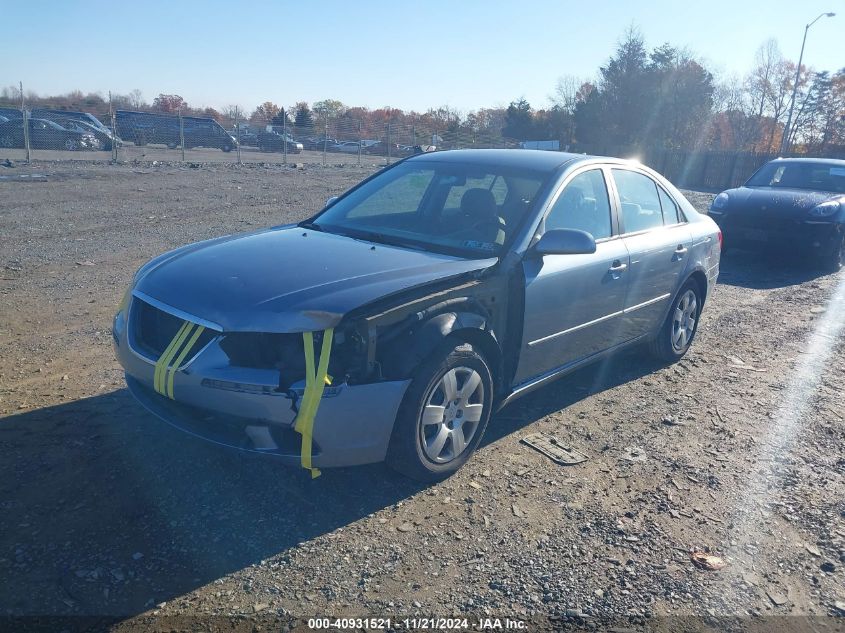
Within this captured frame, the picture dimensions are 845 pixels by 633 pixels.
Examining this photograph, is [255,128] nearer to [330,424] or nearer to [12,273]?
[12,273]

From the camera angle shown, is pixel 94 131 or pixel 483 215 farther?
pixel 94 131

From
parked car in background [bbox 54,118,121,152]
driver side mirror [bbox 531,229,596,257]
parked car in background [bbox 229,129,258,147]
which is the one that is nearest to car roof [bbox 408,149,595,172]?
driver side mirror [bbox 531,229,596,257]

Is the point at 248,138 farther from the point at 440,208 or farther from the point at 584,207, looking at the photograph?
the point at 584,207

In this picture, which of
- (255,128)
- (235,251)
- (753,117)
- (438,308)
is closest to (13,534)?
(235,251)

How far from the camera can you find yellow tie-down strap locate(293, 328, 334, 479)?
3080 millimetres

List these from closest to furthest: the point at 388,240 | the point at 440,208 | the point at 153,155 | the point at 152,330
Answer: the point at 152,330 < the point at 388,240 < the point at 440,208 < the point at 153,155

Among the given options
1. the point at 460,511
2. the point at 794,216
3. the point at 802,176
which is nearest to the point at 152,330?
the point at 460,511

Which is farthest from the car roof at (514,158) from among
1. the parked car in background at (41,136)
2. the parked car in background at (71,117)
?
the parked car in background at (41,136)

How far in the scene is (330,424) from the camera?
10.3ft

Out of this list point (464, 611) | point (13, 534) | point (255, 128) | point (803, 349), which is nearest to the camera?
point (464, 611)

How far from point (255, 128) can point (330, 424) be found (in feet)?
117

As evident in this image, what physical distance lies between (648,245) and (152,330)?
3556mm

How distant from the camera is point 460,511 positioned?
3.49 metres

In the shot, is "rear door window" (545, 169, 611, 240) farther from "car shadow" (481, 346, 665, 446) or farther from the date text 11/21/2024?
the date text 11/21/2024
